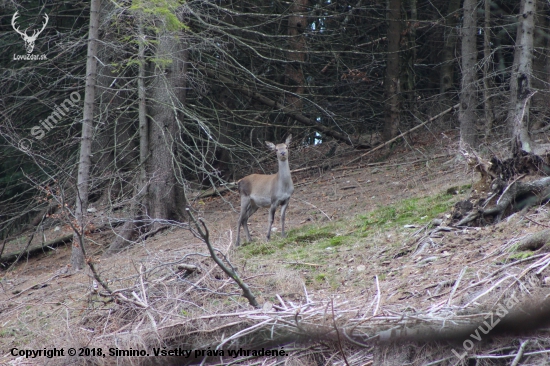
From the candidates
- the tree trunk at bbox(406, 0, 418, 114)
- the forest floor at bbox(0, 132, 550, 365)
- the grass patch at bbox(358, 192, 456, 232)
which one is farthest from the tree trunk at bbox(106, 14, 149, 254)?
the tree trunk at bbox(406, 0, 418, 114)

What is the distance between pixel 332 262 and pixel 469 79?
7537 millimetres

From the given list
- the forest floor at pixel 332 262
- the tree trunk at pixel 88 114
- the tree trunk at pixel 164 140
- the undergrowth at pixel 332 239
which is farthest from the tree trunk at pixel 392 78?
the tree trunk at pixel 88 114

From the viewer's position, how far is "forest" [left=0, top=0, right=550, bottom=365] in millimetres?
7047

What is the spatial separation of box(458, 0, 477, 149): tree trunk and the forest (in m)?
0.04

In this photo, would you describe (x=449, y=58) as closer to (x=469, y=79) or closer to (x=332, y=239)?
(x=469, y=79)

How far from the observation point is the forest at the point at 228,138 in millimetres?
7047

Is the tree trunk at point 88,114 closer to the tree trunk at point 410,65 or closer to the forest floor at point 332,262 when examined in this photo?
the forest floor at point 332,262

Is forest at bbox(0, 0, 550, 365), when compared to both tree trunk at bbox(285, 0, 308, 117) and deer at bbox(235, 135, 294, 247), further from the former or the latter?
deer at bbox(235, 135, 294, 247)

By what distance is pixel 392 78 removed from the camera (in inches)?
725

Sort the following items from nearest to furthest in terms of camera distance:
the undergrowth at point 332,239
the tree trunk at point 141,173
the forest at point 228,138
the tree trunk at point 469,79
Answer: the forest at point 228,138, the undergrowth at point 332,239, the tree trunk at point 141,173, the tree trunk at point 469,79

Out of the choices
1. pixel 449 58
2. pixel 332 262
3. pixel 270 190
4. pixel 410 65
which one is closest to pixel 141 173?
pixel 270 190

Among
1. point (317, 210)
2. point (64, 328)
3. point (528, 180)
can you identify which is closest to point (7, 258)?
point (317, 210)

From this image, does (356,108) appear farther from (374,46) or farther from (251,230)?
(251,230)

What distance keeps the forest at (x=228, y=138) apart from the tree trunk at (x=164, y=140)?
0.04 metres
